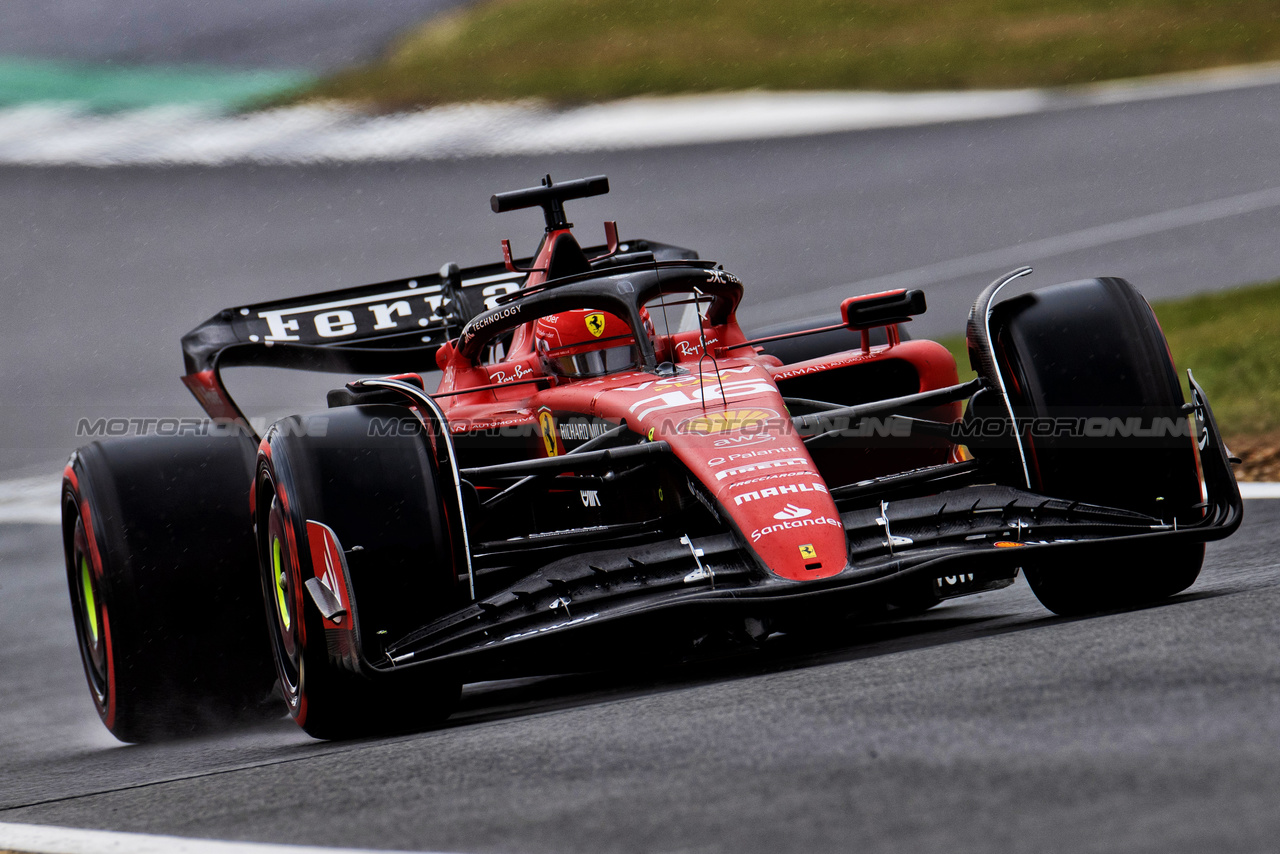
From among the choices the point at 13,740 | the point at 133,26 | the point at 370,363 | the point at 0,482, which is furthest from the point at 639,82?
the point at 13,740

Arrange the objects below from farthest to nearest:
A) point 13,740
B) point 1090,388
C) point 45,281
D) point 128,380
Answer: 1. point 45,281
2. point 128,380
3. point 13,740
4. point 1090,388

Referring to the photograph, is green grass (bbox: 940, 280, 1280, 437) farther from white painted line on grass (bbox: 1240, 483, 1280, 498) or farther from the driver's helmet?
the driver's helmet

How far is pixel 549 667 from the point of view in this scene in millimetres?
5344

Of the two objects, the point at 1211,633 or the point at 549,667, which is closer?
the point at 1211,633

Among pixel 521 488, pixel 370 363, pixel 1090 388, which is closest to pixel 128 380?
pixel 370 363

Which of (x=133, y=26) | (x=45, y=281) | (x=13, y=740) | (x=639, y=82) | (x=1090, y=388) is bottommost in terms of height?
(x=13, y=740)

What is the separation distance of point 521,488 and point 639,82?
17.3m

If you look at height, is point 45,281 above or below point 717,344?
above

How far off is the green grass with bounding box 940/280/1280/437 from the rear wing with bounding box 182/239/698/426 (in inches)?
144

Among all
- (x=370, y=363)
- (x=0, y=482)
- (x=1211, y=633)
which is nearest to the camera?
(x=1211, y=633)

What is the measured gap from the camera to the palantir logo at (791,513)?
5.29m

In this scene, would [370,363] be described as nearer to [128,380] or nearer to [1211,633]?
[1211,633]

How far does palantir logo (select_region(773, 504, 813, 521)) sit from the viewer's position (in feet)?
17.4

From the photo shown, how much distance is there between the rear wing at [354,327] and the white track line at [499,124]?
35.3 feet
